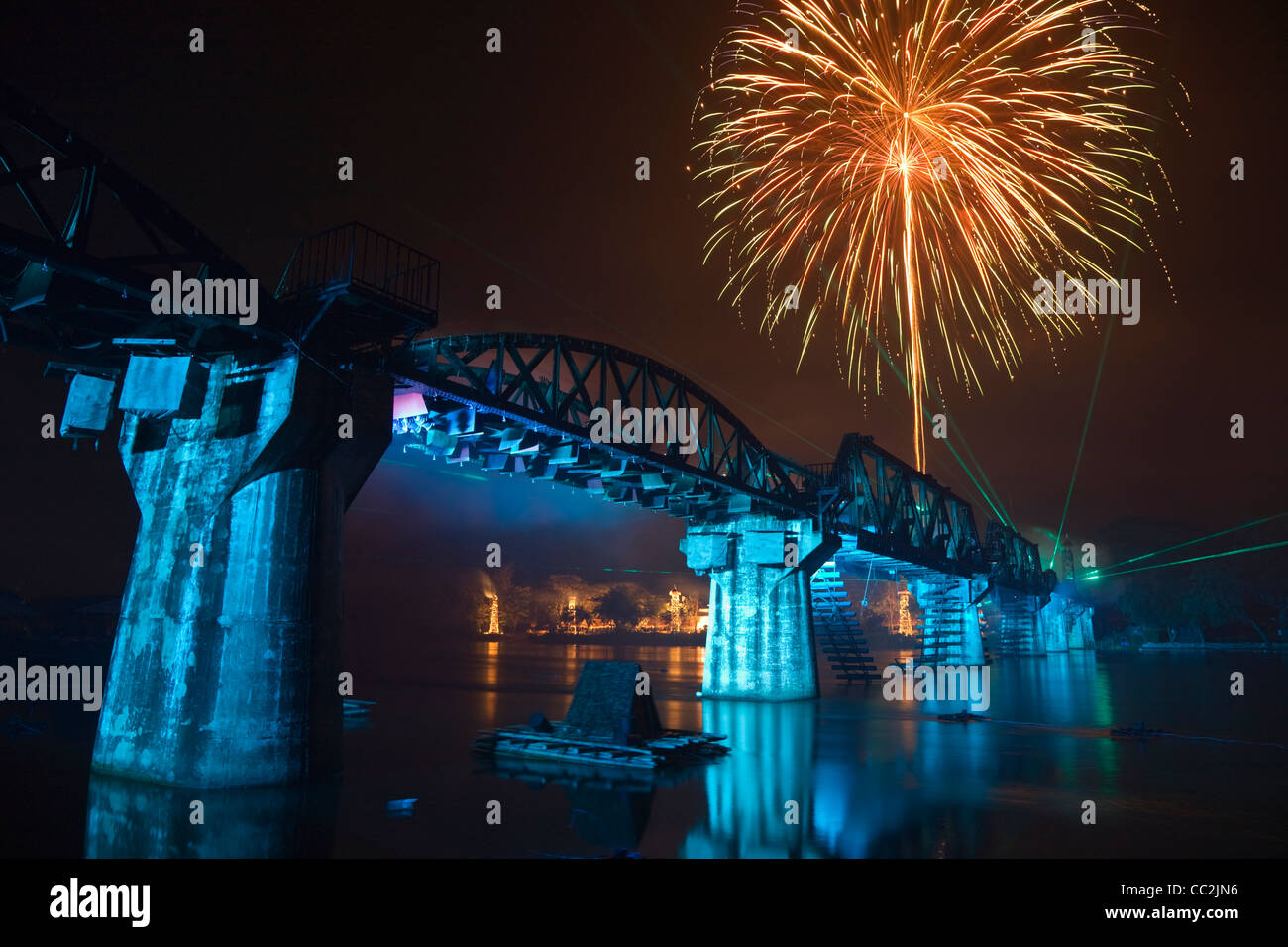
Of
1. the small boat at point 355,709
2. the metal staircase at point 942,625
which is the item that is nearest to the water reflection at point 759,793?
the small boat at point 355,709

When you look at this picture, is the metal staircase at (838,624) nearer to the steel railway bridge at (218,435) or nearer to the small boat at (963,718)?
the small boat at (963,718)

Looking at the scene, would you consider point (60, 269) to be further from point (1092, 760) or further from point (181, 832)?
point (1092, 760)

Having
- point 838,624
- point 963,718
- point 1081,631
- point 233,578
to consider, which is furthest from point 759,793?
point 1081,631

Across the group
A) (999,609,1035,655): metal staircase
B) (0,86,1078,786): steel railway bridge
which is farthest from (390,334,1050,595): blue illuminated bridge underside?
(999,609,1035,655): metal staircase

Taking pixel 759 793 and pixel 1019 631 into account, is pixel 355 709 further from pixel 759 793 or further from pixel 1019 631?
pixel 1019 631

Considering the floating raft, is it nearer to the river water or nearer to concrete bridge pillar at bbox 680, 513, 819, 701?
the river water
